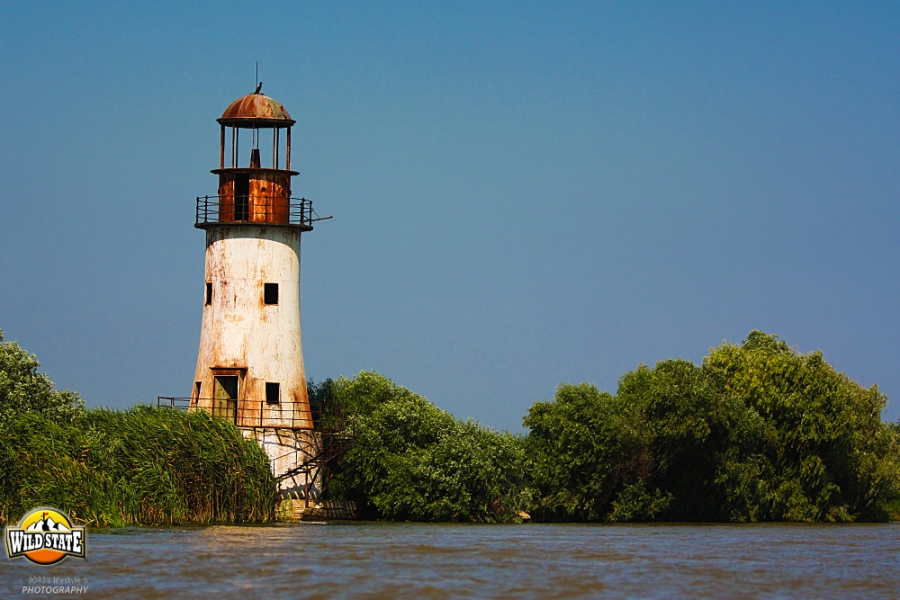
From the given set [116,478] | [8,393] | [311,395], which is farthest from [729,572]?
[311,395]

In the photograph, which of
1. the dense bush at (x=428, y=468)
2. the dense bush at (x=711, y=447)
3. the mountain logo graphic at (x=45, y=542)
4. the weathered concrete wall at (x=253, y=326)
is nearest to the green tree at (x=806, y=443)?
the dense bush at (x=711, y=447)

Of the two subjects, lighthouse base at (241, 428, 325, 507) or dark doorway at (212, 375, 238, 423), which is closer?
lighthouse base at (241, 428, 325, 507)

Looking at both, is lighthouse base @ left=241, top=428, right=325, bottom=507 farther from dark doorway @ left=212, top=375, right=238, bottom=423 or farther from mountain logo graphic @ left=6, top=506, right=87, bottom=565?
mountain logo graphic @ left=6, top=506, right=87, bottom=565

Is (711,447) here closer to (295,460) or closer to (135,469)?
(295,460)

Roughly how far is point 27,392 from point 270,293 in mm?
9630

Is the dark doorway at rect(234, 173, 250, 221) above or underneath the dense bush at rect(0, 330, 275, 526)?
above

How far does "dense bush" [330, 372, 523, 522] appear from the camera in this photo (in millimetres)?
50562

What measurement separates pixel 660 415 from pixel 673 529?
1022 cm

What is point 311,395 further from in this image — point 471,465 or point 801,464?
point 801,464

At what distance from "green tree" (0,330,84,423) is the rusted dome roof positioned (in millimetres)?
11687

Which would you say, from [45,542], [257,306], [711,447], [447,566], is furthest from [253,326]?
[447,566]

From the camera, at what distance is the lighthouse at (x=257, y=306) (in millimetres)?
52344

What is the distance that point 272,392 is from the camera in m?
52.8

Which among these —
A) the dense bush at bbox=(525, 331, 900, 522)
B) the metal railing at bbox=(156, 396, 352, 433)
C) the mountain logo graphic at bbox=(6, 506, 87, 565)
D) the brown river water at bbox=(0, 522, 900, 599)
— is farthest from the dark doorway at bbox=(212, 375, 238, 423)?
the mountain logo graphic at bbox=(6, 506, 87, 565)
